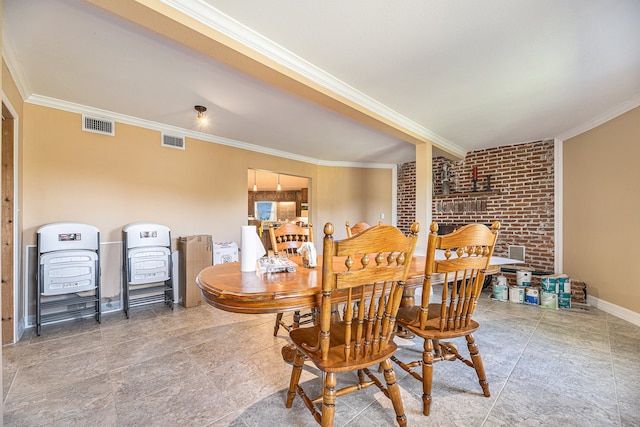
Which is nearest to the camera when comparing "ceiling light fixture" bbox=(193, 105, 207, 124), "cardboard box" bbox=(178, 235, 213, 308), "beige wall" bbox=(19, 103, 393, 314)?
"beige wall" bbox=(19, 103, 393, 314)

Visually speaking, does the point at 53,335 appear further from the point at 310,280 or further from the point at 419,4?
the point at 419,4

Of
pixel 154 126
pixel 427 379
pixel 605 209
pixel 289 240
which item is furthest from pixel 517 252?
pixel 154 126

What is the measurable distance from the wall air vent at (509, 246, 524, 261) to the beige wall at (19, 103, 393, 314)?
4.15m

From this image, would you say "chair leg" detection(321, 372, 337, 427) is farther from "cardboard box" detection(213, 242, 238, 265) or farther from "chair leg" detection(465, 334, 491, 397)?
"cardboard box" detection(213, 242, 238, 265)

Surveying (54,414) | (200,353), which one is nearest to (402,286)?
(200,353)

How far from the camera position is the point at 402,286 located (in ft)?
4.70

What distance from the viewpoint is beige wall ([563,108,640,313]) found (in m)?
3.12

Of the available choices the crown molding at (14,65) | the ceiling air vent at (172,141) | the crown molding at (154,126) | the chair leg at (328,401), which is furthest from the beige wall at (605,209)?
the crown molding at (14,65)

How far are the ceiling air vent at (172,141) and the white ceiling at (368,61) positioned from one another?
24 cm

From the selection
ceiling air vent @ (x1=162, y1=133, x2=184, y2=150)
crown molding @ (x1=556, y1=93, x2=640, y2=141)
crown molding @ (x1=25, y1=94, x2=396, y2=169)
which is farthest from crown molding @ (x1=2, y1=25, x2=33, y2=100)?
crown molding @ (x1=556, y1=93, x2=640, y2=141)

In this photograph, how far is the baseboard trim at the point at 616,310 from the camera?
10.0 feet

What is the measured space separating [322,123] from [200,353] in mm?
2902

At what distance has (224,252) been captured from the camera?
156 inches

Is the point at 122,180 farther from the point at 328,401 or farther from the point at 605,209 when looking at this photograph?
the point at 605,209
